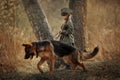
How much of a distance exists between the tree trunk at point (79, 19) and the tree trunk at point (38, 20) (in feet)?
4.59

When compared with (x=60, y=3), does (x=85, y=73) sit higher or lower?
lower

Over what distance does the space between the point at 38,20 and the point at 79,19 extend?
5.55 feet

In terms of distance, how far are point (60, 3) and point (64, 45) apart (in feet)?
30.0

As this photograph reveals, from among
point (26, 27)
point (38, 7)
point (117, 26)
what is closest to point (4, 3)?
point (38, 7)

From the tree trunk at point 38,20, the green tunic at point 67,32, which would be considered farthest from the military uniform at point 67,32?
the tree trunk at point 38,20

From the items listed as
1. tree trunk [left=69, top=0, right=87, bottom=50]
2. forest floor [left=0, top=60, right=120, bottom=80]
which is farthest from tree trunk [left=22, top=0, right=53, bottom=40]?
forest floor [left=0, top=60, right=120, bottom=80]

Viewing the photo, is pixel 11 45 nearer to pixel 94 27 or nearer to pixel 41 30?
pixel 41 30

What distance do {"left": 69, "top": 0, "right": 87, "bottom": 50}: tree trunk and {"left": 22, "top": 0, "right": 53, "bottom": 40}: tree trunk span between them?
4.59 ft

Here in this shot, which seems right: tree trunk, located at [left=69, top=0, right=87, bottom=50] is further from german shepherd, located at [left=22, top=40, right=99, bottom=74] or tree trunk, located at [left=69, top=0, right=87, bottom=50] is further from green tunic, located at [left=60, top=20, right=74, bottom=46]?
german shepherd, located at [left=22, top=40, right=99, bottom=74]

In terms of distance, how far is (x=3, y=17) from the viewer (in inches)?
430

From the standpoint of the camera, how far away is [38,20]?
33.0 feet

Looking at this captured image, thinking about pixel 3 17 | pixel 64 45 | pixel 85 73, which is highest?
pixel 3 17

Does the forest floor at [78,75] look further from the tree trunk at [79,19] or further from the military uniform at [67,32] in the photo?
the tree trunk at [79,19]

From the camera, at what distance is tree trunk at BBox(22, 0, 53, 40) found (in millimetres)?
10031
